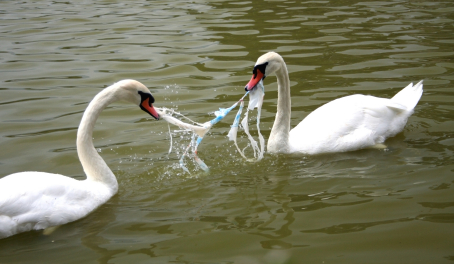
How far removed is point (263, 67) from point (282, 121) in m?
0.77

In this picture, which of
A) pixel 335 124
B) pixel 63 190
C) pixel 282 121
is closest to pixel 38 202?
pixel 63 190

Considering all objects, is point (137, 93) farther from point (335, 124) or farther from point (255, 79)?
point (335, 124)

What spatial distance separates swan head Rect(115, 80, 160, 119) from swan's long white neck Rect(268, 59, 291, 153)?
1642mm

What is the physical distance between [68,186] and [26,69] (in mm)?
5580

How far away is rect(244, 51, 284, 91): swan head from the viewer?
5699 millimetres

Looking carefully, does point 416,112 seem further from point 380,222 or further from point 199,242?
point 199,242

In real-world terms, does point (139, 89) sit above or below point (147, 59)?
above

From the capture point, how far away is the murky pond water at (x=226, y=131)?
14.0ft

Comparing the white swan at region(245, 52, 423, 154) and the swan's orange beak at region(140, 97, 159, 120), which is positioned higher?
the swan's orange beak at region(140, 97, 159, 120)

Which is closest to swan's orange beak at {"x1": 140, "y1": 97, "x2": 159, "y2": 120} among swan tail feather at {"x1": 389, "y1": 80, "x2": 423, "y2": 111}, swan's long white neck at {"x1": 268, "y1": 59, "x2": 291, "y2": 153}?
swan's long white neck at {"x1": 268, "y1": 59, "x2": 291, "y2": 153}

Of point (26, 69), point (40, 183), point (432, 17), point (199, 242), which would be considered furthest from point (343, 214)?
point (432, 17)

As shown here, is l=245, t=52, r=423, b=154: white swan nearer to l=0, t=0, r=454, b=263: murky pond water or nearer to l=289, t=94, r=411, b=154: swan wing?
l=289, t=94, r=411, b=154: swan wing

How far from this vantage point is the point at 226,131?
22.9 ft

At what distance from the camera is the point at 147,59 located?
10133 millimetres
